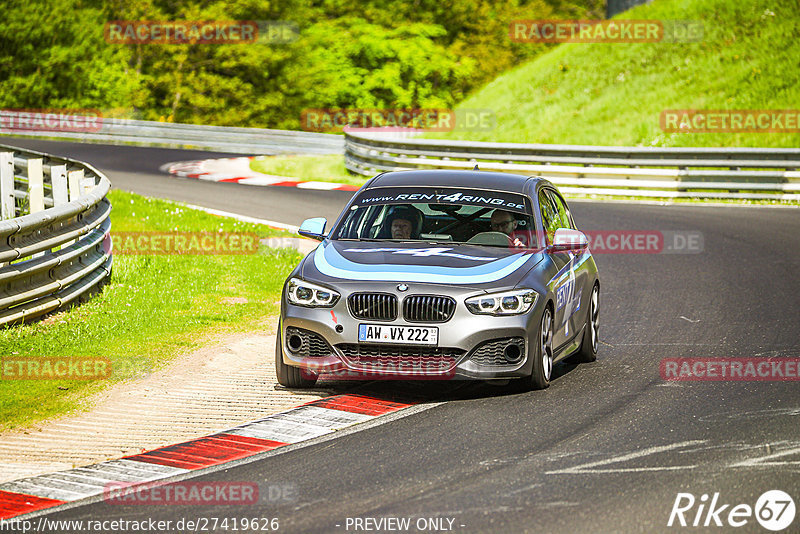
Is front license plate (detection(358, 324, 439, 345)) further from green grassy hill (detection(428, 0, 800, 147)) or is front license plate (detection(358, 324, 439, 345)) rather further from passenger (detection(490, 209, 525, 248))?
green grassy hill (detection(428, 0, 800, 147))

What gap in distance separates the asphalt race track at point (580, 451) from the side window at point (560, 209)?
3.89 feet

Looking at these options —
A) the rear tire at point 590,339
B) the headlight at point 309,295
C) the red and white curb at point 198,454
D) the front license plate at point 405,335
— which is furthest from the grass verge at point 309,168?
the red and white curb at point 198,454

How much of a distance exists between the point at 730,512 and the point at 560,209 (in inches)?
201

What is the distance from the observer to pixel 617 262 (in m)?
16.2

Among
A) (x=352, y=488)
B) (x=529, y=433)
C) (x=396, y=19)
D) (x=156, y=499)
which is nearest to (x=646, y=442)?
(x=529, y=433)

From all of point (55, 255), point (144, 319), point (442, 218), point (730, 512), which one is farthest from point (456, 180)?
point (730, 512)

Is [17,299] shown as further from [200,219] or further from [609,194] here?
[609,194]

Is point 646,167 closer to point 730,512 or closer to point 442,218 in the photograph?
point 442,218

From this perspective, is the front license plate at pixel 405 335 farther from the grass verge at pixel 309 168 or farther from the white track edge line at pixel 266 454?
the grass verge at pixel 309 168

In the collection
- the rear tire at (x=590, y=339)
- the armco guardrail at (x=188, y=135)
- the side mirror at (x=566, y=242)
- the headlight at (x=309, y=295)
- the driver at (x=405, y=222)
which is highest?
the driver at (x=405, y=222)

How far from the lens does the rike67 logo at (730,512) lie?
5711 mm

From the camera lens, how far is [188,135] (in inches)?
1547

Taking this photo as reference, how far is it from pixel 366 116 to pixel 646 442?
179ft

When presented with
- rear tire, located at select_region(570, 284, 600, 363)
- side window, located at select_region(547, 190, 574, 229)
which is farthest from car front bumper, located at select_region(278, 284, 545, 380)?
side window, located at select_region(547, 190, 574, 229)
